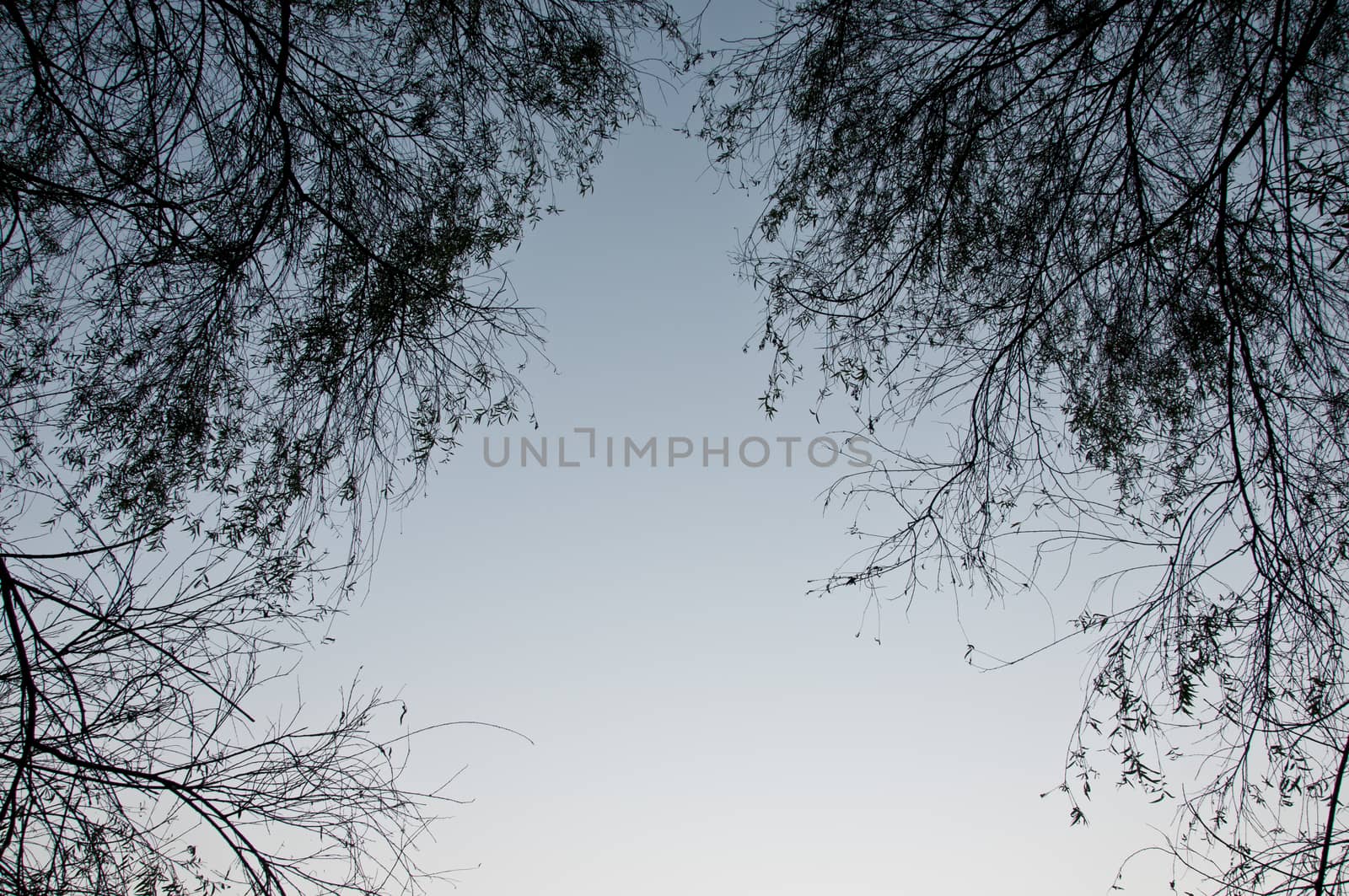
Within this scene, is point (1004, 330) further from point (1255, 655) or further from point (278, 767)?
point (278, 767)

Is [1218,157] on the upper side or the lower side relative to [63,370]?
upper

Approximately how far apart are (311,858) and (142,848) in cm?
54

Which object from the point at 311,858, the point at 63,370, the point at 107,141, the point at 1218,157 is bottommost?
the point at 311,858

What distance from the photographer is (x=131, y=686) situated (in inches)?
105

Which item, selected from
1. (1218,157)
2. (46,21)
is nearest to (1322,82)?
(1218,157)

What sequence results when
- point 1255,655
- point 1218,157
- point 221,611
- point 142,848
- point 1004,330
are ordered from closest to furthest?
point 142,848 < point 221,611 < point 1255,655 < point 1218,157 < point 1004,330

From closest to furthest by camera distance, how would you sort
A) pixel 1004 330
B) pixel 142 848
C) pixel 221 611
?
pixel 142 848 < pixel 221 611 < pixel 1004 330

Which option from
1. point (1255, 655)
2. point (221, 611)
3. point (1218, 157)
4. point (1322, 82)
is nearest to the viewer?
point (221, 611)

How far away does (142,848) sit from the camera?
2.54 metres

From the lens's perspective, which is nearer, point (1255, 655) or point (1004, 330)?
point (1255, 655)

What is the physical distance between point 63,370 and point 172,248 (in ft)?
2.71

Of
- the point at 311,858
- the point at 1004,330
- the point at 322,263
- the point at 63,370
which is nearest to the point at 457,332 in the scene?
the point at 322,263

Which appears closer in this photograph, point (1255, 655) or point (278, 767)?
point (278, 767)

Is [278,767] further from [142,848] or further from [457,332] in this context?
[457,332]
